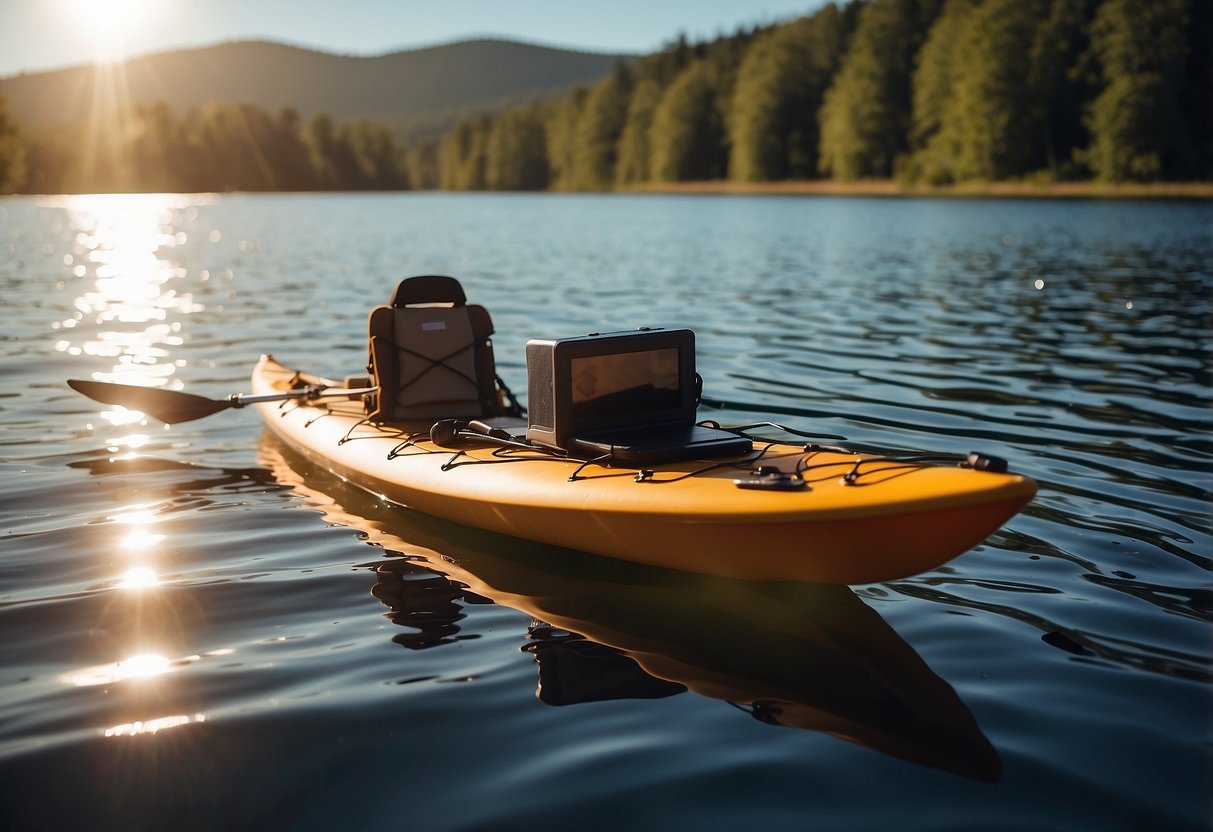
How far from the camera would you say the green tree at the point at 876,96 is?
7294 cm

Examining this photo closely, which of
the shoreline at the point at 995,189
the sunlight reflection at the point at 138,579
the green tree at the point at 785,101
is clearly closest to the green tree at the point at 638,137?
the green tree at the point at 785,101

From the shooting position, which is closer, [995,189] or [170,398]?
[170,398]

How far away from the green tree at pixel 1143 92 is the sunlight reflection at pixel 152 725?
60602 millimetres

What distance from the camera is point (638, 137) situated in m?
101

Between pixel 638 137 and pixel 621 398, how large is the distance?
9790cm

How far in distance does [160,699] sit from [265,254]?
27.8 metres

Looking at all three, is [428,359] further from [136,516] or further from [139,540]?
[139,540]

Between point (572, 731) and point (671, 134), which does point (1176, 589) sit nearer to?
point (572, 731)

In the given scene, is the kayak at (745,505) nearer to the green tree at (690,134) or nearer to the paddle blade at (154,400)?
the paddle blade at (154,400)

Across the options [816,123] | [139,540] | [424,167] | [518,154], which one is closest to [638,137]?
[816,123]

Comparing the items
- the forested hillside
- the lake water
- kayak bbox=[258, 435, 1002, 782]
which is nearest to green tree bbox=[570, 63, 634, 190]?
the forested hillside

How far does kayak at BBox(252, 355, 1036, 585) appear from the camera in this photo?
4.80m

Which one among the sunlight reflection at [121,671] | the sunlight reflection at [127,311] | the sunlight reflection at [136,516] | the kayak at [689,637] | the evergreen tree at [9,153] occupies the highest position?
the evergreen tree at [9,153]

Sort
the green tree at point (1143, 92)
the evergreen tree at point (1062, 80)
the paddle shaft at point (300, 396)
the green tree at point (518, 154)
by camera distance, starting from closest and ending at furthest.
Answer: the paddle shaft at point (300, 396) < the green tree at point (1143, 92) < the evergreen tree at point (1062, 80) < the green tree at point (518, 154)
